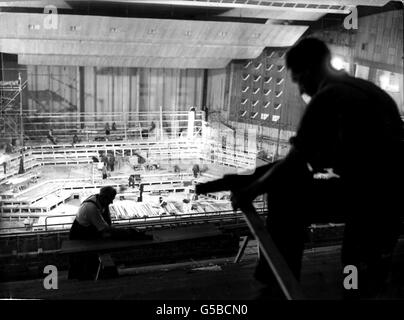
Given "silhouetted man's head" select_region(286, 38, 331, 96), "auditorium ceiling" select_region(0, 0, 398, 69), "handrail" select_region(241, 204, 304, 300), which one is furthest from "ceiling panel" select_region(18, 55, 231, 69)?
"handrail" select_region(241, 204, 304, 300)

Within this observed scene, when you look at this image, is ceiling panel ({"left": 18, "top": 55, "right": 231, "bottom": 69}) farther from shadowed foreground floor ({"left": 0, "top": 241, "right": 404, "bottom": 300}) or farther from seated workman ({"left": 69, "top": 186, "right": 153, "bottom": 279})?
shadowed foreground floor ({"left": 0, "top": 241, "right": 404, "bottom": 300})

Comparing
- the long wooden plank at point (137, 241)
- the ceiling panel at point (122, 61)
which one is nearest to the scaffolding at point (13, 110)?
the ceiling panel at point (122, 61)

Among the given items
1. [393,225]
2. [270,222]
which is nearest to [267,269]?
[270,222]

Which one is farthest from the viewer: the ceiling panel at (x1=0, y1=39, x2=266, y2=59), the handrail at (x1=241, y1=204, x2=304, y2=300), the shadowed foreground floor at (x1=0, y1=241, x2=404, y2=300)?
the ceiling panel at (x1=0, y1=39, x2=266, y2=59)

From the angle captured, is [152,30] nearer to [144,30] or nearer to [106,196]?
[144,30]

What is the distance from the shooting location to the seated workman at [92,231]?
7.60 ft

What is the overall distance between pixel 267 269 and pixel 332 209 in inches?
10.0

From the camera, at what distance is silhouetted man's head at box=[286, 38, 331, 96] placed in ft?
4.25

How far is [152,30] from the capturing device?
3.66 metres

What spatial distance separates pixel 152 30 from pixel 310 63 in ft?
8.36

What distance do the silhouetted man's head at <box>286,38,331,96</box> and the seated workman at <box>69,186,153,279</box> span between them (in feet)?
4.58

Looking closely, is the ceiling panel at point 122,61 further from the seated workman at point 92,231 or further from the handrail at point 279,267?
the handrail at point 279,267

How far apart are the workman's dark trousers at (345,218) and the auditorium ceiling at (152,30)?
4.89 feet

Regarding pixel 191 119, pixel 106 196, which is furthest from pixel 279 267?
pixel 191 119
